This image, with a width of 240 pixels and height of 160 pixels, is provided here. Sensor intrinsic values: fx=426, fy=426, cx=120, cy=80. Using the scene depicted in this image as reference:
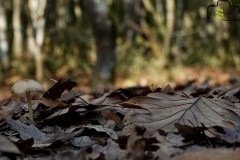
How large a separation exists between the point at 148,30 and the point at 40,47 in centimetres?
393

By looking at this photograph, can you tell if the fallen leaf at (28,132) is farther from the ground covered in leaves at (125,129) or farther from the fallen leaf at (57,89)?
the fallen leaf at (57,89)

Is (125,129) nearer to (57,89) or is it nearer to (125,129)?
(125,129)

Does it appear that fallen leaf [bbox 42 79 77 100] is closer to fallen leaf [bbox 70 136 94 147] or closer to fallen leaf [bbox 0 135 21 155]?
fallen leaf [bbox 70 136 94 147]

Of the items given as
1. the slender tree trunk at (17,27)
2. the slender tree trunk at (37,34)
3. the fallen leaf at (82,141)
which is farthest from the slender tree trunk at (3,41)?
the fallen leaf at (82,141)

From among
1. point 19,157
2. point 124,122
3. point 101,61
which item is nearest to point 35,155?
point 19,157

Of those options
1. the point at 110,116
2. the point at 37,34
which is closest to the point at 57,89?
the point at 110,116

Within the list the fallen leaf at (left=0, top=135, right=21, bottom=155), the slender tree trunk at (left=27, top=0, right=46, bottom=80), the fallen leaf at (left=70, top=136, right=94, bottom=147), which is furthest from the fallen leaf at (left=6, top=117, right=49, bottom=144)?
the slender tree trunk at (left=27, top=0, right=46, bottom=80)

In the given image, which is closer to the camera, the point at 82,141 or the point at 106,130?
the point at 82,141

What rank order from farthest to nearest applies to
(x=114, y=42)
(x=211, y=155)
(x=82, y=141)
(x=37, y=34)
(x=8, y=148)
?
(x=37, y=34) → (x=114, y=42) → (x=82, y=141) → (x=8, y=148) → (x=211, y=155)

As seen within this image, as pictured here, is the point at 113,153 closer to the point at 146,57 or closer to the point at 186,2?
the point at 146,57

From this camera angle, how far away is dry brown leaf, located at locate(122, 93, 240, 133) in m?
1.80

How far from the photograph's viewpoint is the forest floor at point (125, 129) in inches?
58.1

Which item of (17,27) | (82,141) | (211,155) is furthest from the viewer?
(17,27)

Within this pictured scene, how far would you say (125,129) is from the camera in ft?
5.77
